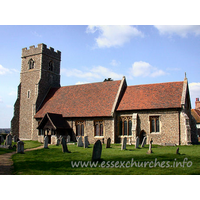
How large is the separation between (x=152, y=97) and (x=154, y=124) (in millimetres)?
3471

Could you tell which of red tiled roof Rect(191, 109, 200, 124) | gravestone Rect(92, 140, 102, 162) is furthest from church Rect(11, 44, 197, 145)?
red tiled roof Rect(191, 109, 200, 124)

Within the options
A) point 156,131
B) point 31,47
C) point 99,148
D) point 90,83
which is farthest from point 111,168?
point 31,47

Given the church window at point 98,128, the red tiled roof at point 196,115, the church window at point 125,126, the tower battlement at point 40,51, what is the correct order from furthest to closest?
the red tiled roof at point 196,115 < the tower battlement at point 40,51 < the church window at point 98,128 < the church window at point 125,126

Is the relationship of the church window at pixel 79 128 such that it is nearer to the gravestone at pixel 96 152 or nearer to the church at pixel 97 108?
the church at pixel 97 108

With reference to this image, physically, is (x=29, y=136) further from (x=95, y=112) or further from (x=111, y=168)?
(x=111, y=168)

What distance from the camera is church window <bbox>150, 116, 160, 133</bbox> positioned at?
2458cm

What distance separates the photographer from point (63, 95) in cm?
3262

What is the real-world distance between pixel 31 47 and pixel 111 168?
101ft

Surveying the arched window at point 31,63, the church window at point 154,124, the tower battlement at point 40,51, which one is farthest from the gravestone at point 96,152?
the arched window at point 31,63

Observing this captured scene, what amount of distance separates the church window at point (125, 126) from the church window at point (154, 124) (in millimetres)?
2576

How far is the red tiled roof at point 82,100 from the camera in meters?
27.7

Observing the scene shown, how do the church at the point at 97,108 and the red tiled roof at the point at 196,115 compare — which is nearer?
the church at the point at 97,108

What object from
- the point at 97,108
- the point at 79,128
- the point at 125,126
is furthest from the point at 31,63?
the point at 125,126

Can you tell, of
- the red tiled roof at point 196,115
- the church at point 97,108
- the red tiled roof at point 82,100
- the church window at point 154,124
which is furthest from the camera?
the red tiled roof at point 196,115
